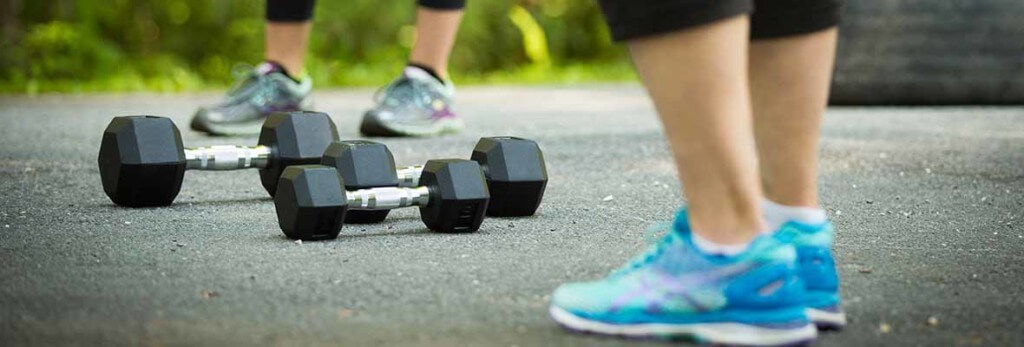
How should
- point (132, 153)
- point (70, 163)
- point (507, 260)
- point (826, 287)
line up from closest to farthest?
point (826, 287), point (507, 260), point (132, 153), point (70, 163)

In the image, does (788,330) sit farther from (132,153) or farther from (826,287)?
(132,153)

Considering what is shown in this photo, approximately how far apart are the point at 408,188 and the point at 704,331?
0.81 m

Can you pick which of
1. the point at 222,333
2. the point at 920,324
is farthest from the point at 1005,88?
the point at 222,333

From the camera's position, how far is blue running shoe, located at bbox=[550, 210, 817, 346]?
4.71 feet

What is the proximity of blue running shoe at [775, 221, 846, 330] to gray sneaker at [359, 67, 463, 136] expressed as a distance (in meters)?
2.25

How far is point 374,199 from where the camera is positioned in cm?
209

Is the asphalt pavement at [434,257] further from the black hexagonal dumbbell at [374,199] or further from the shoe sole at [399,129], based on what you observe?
the shoe sole at [399,129]

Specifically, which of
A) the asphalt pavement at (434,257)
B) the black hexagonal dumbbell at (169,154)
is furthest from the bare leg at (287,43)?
the black hexagonal dumbbell at (169,154)

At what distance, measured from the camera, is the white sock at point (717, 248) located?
1430 millimetres

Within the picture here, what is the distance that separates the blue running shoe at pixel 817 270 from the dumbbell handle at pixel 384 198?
713 millimetres

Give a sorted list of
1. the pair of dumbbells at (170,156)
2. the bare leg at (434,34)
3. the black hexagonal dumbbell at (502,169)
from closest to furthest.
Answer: the black hexagonal dumbbell at (502,169)
the pair of dumbbells at (170,156)
the bare leg at (434,34)

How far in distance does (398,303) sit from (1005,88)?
415cm

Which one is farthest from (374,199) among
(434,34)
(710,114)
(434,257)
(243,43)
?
(243,43)

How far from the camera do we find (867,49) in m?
5.21
